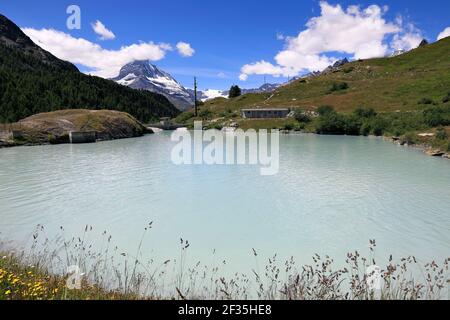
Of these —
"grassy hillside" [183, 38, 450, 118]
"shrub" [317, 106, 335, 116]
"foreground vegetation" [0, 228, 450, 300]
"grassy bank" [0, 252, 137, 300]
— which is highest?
"grassy hillside" [183, 38, 450, 118]

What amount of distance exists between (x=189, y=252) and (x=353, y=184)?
15321 millimetres

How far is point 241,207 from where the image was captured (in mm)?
18672

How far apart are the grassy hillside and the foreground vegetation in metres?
83.7

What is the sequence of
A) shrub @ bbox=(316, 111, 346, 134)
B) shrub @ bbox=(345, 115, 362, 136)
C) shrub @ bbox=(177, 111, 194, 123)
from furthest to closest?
shrub @ bbox=(177, 111, 194, 123) → shrub @ bbox=(316, 111, 346, 134) → shrub @ bbox=(345, 115, 362, 136)

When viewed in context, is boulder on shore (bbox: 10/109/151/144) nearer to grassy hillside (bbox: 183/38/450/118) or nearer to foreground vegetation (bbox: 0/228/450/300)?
grassy hillside (bbox: 183/38/450/118)

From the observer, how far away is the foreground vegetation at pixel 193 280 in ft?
24.1

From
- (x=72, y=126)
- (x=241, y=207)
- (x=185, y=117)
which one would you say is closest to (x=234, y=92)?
(x=185, y=117)

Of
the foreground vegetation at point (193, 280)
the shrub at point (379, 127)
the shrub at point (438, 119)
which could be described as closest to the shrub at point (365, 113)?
the shrub at point (379, 127)

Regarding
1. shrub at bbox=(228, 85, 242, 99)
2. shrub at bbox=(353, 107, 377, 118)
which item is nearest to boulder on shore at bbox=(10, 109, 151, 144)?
shrub at bbox=(353, 107, 377, 118)

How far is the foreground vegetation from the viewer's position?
24.1 feet

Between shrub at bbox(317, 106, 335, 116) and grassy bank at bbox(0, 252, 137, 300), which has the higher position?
shrub at bbox(317, 106, 335, 116)

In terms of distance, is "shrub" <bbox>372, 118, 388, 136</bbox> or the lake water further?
"shrub" <bbox>372, 118, 388, 136</bbox>

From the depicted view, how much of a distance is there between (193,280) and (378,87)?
119m
